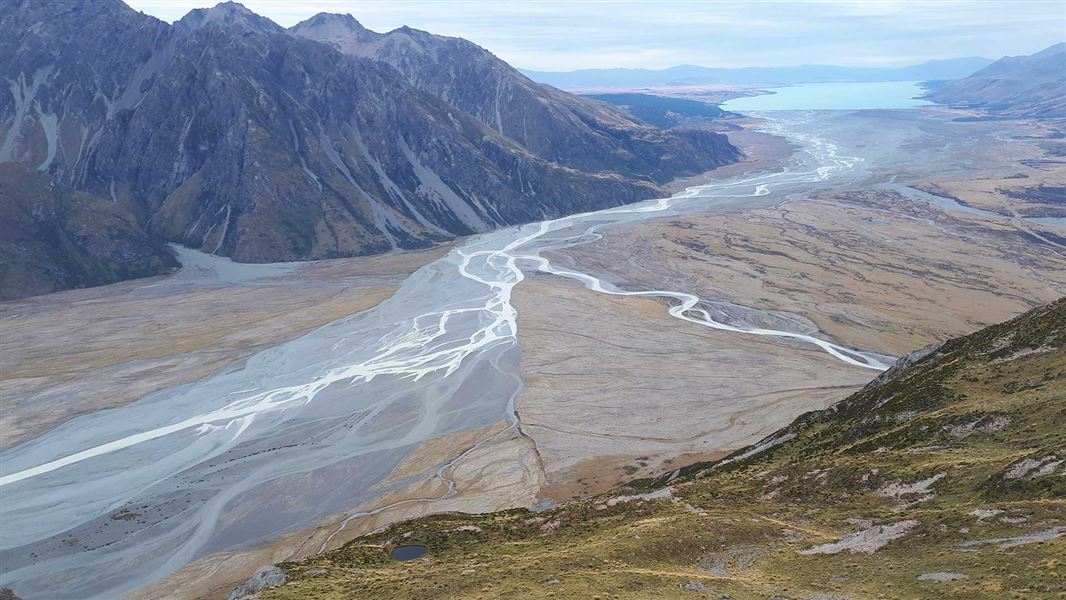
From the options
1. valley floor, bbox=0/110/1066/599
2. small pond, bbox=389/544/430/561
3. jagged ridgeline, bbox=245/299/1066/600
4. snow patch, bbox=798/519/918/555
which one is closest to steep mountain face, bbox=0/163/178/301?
valley floor, bbox=0/110/1066/599

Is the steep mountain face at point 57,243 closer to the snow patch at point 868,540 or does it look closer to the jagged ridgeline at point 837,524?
the jagged ridgeline at point 837,524

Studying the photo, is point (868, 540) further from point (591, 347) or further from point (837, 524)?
point (591, 347)

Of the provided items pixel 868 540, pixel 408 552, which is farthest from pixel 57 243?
pixel 868 540

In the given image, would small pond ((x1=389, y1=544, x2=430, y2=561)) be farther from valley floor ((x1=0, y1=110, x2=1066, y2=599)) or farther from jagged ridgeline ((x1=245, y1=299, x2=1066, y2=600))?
valley floor ((x1=0, y1=110, x2=1066, y2=599))

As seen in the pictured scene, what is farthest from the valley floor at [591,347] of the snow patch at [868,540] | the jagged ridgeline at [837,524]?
the snow patch at [868,540]

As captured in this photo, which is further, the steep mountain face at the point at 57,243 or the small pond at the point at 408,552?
the steep mountain face at the point at 57,243
